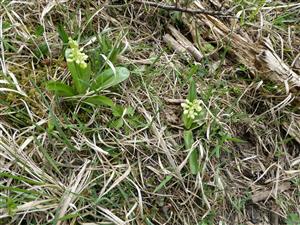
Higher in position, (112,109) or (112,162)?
(112,109)

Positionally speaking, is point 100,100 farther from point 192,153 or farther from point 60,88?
point 192,153

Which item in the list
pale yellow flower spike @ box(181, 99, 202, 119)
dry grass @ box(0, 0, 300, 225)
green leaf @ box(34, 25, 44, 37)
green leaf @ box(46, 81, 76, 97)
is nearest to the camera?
dry grass @ box(0, 0, 300, 225)

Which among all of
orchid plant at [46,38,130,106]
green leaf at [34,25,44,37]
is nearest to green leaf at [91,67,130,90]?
orchid plant at [46,38,130,106]

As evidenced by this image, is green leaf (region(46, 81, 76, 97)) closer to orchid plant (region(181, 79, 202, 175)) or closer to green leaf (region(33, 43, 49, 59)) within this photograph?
green leaf (region(33, 43, 49, 59))

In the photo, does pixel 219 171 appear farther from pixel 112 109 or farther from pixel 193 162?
pixel 112 109

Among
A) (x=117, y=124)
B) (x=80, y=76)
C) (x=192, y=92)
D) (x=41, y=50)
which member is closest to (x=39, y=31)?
(x=41, y=50)

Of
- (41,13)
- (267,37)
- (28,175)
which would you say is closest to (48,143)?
(28,175)
